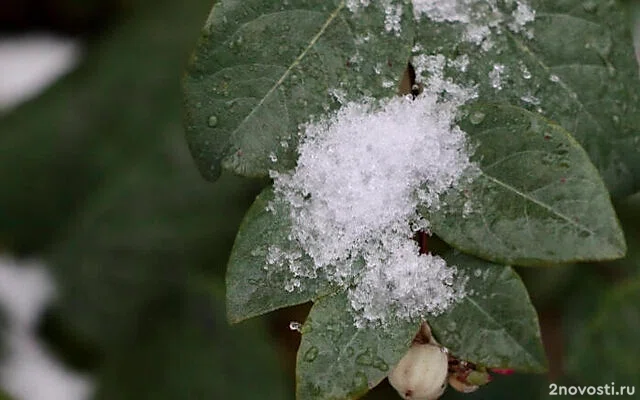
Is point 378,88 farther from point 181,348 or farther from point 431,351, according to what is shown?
point 181,348

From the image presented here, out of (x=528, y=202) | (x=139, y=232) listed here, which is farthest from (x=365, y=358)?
(x=139, y=232)

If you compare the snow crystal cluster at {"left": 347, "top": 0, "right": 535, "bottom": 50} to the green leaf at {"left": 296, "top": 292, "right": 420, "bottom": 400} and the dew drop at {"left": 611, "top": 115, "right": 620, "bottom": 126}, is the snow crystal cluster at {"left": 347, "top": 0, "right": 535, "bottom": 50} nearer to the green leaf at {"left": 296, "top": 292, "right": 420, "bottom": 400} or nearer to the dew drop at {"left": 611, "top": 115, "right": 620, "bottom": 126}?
the dew drop at {"left": 611, "top": 115, "right": 620, "bottom": 126}

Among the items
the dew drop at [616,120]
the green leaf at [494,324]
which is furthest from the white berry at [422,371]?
the dew drop at [616,120]

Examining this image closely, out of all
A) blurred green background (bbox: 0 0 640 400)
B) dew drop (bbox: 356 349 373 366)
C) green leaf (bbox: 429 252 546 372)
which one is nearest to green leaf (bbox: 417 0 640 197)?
green leaf (bbox: 429 252 546 372)

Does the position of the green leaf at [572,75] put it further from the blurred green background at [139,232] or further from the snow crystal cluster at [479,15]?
the blurred green background at [139,232]

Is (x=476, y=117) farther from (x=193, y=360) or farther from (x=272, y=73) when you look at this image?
(x=193, y=360)

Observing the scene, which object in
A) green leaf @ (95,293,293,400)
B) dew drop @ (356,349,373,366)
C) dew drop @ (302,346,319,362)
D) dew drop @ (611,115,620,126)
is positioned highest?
dew drop @ (611,115,620,126)
